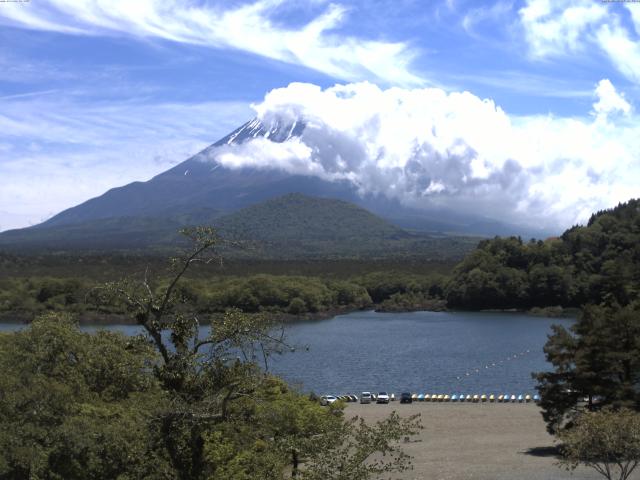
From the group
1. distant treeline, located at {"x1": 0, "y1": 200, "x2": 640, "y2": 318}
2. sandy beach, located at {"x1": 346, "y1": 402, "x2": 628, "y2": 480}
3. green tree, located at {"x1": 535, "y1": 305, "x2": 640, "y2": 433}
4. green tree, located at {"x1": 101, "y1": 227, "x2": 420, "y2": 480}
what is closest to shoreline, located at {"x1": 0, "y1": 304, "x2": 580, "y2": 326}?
distant treeline, located at {"x1": 0, "y1": 200, "x2": 640, "y2": 318}

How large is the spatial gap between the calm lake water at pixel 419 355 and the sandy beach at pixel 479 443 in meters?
5.88

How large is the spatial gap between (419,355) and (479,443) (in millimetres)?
27392

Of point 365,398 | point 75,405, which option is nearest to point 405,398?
point 365,398

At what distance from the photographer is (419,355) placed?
54406 mm

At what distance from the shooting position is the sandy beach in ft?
73.3

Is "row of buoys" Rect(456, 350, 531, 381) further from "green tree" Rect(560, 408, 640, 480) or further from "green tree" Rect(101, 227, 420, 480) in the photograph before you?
"green tree" Rect(101, 227, 420, 480)

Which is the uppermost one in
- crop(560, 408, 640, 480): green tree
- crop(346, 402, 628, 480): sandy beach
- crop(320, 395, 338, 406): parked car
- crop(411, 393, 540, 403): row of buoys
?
crop(560, 408, 640, 480): green tree

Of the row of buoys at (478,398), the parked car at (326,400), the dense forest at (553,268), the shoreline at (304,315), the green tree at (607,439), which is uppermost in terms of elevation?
the dense forest at (553,268)

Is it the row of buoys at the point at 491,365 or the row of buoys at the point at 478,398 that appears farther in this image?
the row of buoys at the point at 491,365

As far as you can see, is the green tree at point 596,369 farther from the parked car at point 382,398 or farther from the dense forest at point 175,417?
the dense forest at point 175,417

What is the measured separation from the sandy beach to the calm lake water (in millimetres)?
5885

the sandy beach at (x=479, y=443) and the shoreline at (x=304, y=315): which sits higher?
the shoreline at (x=304, y=315)

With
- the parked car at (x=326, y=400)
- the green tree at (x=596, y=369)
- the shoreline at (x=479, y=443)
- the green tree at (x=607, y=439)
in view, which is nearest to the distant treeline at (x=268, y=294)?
the parked car at (x=326, y=400)

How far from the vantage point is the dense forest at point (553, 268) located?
292 feet
